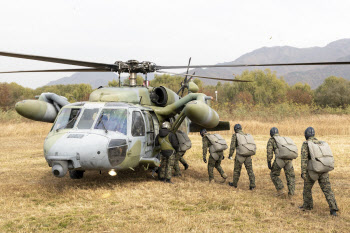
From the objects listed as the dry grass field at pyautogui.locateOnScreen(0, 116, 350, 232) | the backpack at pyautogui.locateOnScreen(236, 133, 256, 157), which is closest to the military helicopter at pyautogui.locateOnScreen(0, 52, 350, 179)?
the dry grass field at pyautogui.locateOnScreen(0, 116, 350, 232)

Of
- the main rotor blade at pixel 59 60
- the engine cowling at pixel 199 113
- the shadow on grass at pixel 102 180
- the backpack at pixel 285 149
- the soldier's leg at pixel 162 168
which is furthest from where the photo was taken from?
the soldier's leg at pixel 162 168

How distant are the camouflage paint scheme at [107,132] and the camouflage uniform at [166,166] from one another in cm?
37

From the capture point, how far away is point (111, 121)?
7.50m

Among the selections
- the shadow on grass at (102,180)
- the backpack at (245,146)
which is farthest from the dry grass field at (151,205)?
the backpack at (245,146)

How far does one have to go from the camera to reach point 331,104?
49531mm

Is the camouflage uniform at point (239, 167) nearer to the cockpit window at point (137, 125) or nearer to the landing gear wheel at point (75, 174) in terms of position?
the cockpit window at point (137, 125)

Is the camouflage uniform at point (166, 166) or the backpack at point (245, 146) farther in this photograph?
the camouflage uniform at point (166, 166)

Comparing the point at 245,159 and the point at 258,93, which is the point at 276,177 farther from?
the point at 258,93

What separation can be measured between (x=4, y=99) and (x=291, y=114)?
43.2m

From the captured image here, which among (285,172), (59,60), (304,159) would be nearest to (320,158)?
(304,159)

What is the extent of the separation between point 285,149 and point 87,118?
4.52m

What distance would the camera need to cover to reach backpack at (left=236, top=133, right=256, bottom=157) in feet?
26.1

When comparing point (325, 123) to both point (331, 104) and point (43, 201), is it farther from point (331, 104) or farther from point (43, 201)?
point (331, 104)

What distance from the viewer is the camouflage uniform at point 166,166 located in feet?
27.7
